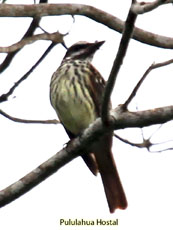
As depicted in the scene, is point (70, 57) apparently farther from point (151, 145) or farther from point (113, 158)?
point (151, 145)

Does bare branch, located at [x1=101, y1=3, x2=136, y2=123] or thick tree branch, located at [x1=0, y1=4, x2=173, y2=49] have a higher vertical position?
thick tree branch, located at [x1=0, y1=4, x2=173, y2=49]

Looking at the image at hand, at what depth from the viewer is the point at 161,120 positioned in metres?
3.50

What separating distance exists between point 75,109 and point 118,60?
1.55 metres

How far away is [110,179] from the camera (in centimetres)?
482

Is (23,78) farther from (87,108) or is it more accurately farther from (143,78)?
(143,78)

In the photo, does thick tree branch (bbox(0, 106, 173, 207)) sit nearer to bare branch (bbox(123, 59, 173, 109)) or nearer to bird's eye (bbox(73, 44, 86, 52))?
bare branch (bbox(123, 59, 173, 109))

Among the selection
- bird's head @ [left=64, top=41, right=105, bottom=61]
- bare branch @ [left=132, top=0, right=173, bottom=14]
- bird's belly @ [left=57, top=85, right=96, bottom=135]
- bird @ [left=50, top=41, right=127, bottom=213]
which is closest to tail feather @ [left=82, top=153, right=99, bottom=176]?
bird @ [left=50, top=41, right=127, bottom=213]

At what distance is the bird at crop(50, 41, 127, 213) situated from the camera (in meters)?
4.60

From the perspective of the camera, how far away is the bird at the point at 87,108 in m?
4.60

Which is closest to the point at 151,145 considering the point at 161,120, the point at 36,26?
the point at 161,120

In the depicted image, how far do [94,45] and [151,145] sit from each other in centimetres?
136

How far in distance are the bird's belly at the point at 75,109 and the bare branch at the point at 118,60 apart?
1.10 metres

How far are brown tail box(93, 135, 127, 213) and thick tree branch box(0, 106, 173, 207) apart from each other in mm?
734

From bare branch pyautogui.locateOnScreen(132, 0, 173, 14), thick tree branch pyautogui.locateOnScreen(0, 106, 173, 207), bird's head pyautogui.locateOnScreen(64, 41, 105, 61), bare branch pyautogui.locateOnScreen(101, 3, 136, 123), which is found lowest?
thick tree branch pyautogui.locateOnScreen(0, 106, 173, 207)
